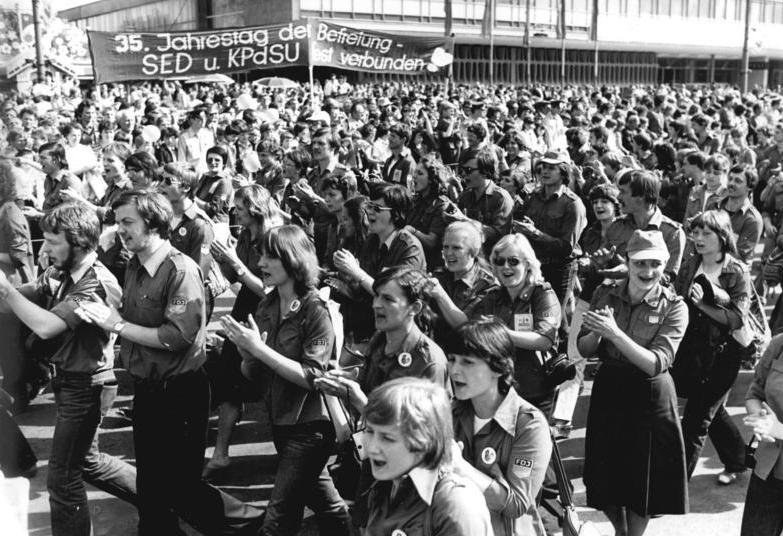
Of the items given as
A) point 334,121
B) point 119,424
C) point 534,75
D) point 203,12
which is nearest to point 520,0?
point 534,75

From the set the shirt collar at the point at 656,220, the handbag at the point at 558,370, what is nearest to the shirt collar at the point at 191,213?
the handbag at the point at 558,370

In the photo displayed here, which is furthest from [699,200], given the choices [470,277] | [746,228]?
[470,277]

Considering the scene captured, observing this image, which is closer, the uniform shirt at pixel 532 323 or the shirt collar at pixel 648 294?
the shirt collar at pixel 648 294

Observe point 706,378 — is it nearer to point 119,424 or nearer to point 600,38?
point 119,424

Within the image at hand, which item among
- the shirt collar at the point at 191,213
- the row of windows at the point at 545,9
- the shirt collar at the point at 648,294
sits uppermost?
the row of windows at the point at 545,9

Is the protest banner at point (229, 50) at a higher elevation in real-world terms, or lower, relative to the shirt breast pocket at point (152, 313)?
higher

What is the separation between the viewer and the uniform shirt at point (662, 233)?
6.20m

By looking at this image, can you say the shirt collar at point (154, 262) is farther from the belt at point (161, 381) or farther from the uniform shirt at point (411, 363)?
the uniform shirt at point (411, 363)

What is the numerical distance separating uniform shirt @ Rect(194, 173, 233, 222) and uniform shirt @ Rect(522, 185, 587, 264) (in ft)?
9.23

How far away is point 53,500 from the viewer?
4.30m

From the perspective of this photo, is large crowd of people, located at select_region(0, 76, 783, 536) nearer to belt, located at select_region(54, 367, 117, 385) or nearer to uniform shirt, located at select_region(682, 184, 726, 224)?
belt, located at select_region(54, 367, 117, 385)

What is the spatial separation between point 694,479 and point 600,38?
5674cm

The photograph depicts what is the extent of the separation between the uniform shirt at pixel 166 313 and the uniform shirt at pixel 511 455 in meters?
1.54

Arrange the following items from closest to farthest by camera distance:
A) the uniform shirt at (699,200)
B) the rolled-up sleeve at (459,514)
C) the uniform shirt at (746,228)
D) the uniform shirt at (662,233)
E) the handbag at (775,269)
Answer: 1. the rolled-up sleeve at (459,514)
2. the uniform shirt at (662,233)
3. the handbag at (775,269)
4. the uniform shirt at (746,228)
5. the uniform shirt at (699,200)
